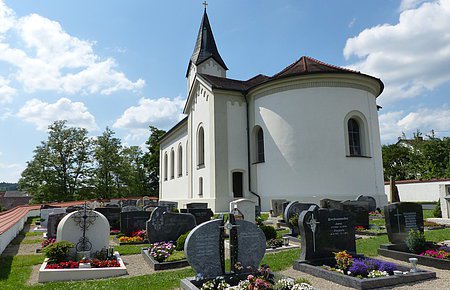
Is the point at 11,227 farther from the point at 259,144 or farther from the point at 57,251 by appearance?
the point at 259,144

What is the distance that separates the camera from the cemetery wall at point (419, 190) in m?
30.7

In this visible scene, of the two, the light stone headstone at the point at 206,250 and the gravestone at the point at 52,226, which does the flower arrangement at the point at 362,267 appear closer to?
the light stone headstone at the point at 206,250

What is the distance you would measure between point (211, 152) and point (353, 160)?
9.62 metres

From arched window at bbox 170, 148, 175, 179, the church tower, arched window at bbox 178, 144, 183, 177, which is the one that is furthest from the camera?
arched window at bbox 170, 148, 175, 179

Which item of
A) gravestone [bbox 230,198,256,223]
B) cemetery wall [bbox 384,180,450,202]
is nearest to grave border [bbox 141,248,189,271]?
gravestone [bbox 230,198,256,223]

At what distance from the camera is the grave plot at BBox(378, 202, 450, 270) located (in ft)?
25.4

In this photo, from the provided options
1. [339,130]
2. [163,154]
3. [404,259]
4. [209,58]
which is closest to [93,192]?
[163,154]

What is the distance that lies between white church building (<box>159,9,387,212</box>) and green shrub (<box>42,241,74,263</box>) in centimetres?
1546

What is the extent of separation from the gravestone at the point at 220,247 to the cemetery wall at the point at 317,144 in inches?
595

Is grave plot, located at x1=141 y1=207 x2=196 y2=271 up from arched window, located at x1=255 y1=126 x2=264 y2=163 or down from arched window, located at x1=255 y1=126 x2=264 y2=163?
down

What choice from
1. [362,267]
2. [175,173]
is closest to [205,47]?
[175,173]

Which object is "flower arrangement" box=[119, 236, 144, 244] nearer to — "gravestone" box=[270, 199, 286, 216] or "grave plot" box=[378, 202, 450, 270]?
"grave plot" box=[378, 202, 450, 270]

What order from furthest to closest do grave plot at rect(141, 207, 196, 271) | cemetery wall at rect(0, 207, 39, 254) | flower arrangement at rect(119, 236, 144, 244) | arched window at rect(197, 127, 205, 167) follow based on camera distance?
1. arched window at rect(197, 127, 205, 167)
2. flower arrangement at rect(119, 236, 144, 244)
3. cemetery wall at rect(0, 207, 39, 254)
4. grave plot at rect(141, 207, 196, 271)

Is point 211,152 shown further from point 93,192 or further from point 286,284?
point 93,192
